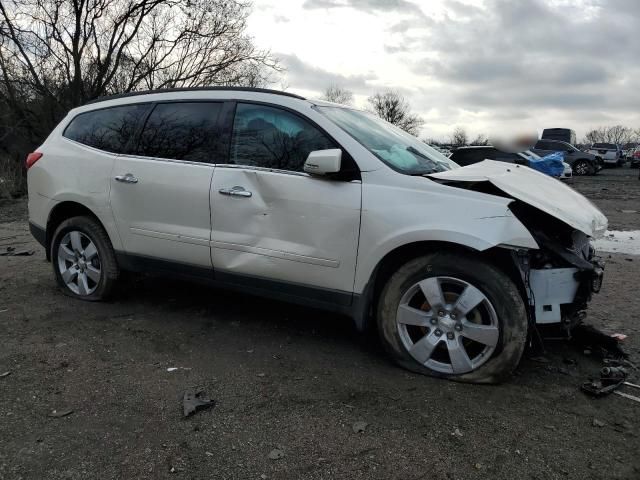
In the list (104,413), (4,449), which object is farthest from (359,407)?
(4,449)

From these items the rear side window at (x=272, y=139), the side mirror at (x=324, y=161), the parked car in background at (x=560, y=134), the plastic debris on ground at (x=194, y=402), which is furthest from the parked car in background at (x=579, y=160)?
Answer: the plastic debris on ground at (x=194, y=402)

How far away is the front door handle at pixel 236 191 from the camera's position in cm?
361

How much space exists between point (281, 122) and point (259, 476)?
2335 mm

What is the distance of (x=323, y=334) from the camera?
4035 millimetres

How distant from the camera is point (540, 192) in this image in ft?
10.9

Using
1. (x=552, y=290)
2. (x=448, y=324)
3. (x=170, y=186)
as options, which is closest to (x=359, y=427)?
(x=448, y=324)

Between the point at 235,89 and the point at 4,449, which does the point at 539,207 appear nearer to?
the point at 235,89

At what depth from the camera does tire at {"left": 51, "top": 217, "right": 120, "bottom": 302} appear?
4.49m

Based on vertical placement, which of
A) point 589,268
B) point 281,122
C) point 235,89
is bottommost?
point 589,268

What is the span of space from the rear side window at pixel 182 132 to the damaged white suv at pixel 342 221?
1 cm

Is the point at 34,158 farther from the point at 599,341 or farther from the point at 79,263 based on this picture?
the point at 599,341

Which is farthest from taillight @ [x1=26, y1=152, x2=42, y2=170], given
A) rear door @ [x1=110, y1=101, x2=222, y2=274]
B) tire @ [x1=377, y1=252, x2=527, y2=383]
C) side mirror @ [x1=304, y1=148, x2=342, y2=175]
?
tire @ [x1=377, y1=252, x2=527, y2=383]

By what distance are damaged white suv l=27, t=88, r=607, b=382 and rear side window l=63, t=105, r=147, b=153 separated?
2cm

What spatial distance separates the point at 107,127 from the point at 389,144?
2513 mm
